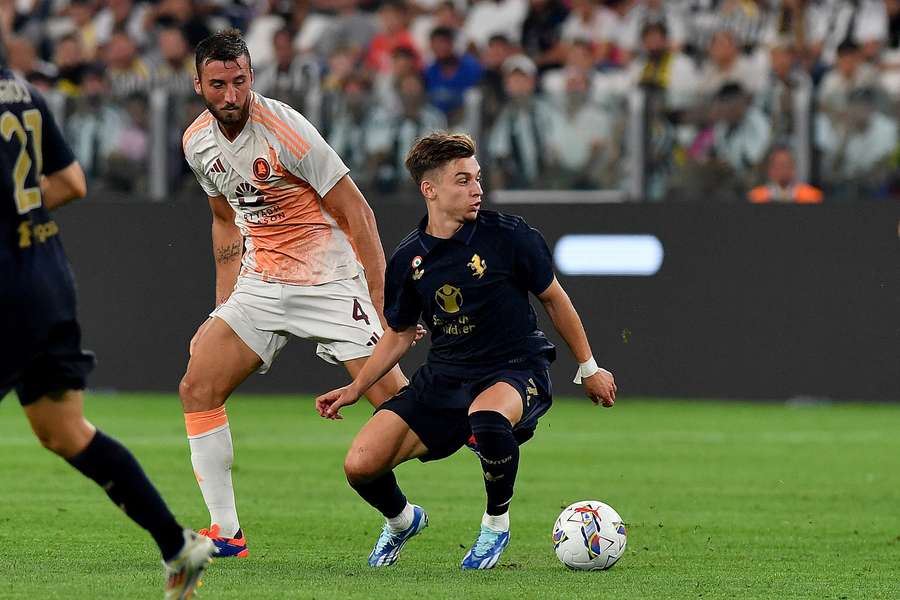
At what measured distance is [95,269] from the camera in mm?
15820

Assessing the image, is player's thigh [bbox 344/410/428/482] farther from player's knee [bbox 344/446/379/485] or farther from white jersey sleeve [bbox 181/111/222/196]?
white jersey sleeve [bbox 181/111/222/196]

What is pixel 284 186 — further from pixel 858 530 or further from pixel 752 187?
pixel 752 187

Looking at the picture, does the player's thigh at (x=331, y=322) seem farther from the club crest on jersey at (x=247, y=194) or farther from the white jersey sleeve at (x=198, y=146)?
the white jersey sleeve at (x=198, y=146)

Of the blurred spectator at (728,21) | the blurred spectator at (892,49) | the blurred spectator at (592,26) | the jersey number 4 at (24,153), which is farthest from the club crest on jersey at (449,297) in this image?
the blurred spectator at (592,26)

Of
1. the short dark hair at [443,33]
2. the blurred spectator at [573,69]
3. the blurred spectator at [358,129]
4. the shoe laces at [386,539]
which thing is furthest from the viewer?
the short dark hair at [443,33]

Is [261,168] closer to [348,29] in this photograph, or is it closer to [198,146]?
[198,146]

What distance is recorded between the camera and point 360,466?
7133 mm

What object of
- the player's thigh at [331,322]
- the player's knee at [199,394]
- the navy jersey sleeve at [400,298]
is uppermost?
the navy jersey sleeve at [400,298]

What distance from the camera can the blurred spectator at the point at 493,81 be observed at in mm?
15227

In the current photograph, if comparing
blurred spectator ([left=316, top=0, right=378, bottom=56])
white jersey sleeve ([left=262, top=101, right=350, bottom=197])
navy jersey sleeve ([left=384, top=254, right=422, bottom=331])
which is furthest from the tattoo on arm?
blurred spectator ([left=316, top=0, right=378, bottom=56])

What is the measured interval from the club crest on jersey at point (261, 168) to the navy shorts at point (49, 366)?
213cm

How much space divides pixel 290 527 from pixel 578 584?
217cm

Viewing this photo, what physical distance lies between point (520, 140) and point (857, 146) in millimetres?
2964

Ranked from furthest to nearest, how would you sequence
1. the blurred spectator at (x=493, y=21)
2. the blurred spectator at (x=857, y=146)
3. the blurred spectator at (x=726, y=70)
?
the blurred spectator at (x=493, y=21), the blurred spectator at (x=726, y=70), the blurred spectator at (x=857, y=146)
